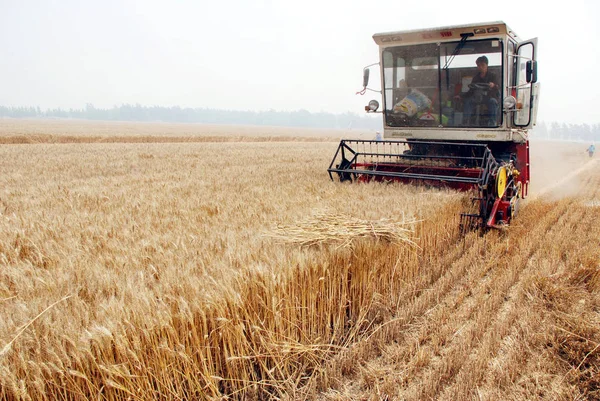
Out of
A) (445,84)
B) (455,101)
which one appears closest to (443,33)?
(445,84)

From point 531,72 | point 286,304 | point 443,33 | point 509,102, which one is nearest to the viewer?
point 286,304

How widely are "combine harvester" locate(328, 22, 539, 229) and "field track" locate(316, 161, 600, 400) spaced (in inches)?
79.1

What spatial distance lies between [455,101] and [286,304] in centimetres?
585

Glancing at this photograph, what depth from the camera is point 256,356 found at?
7.64 feet

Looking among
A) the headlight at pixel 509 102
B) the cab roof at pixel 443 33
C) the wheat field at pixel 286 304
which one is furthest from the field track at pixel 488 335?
the cab roof at pixel 443 33

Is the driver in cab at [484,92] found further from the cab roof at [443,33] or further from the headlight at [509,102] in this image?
the cab roof at [443,33]

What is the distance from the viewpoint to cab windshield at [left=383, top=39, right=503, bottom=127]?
6820 millimetres

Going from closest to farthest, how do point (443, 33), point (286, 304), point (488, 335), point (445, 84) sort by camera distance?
point (286, 304) → point (488, 335) → point (443, 33) → point (445, 84)

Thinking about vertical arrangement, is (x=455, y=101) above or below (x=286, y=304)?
above

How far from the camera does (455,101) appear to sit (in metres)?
7.16

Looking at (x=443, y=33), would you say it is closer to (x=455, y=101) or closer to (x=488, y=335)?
(x=455, y=101)

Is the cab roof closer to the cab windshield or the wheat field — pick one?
the cab windshield

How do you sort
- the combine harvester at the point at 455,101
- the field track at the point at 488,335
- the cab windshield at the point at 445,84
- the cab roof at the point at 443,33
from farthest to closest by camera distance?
the cab windshield at the point at 445,84, the combine harvester at the point at 455,101, the cab roof at the point at 443,33, the field track at the point at 488,335

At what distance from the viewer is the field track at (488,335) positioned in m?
2.44
